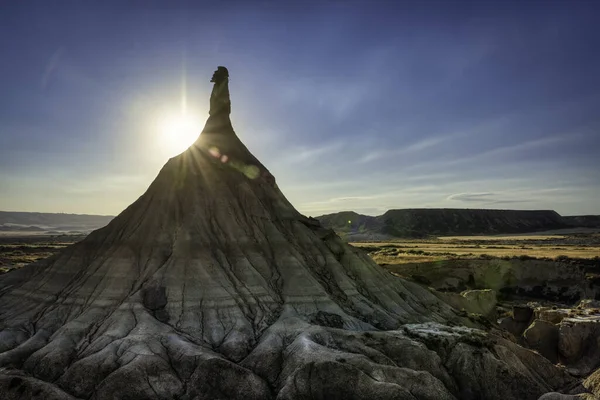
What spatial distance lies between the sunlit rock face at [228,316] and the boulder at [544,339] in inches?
242

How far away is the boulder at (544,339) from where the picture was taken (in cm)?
3831

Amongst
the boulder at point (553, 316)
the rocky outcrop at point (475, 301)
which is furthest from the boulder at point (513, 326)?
the boulder at point (553, 316)

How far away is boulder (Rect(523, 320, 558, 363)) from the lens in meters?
38.3

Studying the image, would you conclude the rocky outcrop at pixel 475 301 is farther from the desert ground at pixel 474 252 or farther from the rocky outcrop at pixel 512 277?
the desert ground at pixel 474 252

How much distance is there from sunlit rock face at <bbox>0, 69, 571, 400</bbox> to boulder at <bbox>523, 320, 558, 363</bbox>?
6.14m

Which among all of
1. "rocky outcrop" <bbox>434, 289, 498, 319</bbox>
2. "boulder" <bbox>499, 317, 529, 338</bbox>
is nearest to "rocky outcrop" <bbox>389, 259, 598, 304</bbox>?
"rocky outcrop" <bbox>434, 289, 498, 319</bbox>

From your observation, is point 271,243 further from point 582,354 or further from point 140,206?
point 582,354

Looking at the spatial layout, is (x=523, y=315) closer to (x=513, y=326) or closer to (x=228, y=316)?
(x=513, y=326)

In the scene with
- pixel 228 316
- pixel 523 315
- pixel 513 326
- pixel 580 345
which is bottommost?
pixel 513 326

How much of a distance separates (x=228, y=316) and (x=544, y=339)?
30.3 m

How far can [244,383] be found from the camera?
2247 centimetres

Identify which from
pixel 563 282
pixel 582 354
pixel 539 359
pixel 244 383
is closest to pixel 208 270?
pixel 244 383

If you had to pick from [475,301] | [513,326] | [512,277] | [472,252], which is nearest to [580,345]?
[513,326]

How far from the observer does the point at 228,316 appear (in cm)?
2944
